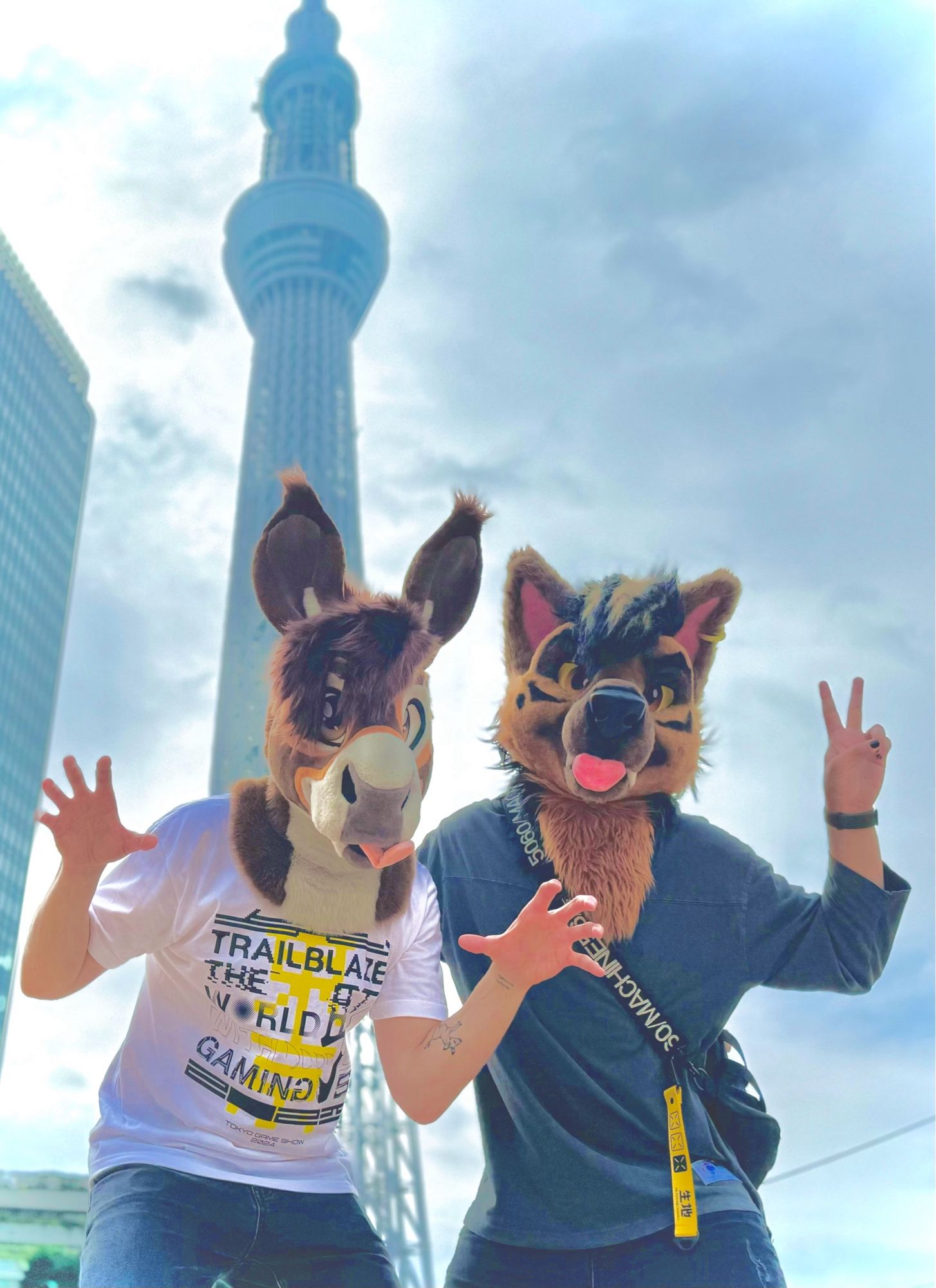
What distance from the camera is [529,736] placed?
9.77ft

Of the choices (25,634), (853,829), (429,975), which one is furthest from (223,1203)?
(25,634)

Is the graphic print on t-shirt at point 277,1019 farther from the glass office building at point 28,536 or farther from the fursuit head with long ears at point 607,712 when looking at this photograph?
the glass office building at point 28,536

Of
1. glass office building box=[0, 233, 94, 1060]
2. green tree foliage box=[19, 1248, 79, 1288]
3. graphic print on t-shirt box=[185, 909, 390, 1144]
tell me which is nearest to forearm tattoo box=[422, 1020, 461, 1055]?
graphic print on t-shirt box=[185, 909, 390, 1144]

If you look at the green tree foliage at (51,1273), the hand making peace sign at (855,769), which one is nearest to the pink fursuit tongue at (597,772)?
the hand making peace sign at (855,769)

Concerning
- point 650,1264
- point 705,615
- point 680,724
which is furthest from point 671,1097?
point 705,615

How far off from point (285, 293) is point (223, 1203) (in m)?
42.0

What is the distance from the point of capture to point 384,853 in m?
2.33

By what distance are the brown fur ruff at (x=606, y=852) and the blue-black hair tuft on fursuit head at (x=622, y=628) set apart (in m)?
0.34

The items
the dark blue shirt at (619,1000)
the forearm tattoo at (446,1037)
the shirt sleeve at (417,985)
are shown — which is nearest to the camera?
the forearm tattoo at (446,1037)

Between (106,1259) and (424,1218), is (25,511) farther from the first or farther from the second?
(106,1259)

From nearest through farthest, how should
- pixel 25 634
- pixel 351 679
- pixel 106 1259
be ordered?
pixel 106 1259 → pixel 351 679 → pixel 25 634

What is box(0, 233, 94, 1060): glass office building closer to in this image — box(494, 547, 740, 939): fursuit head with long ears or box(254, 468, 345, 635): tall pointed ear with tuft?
box(494, 547, 740, 939): fursuit head with long ears

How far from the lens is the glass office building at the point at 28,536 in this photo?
37.8 meters

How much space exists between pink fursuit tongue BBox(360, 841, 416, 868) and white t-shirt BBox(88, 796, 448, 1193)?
0.81 ft
